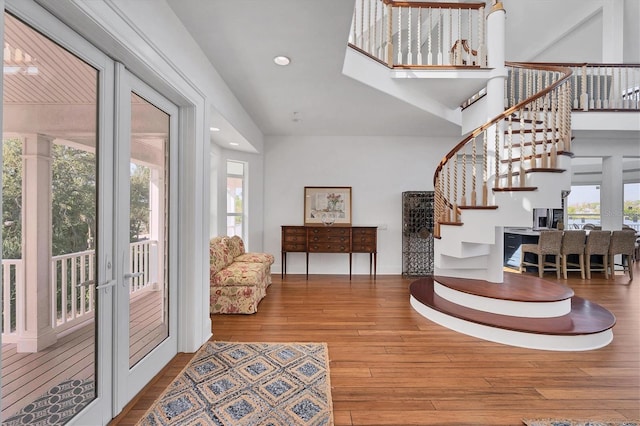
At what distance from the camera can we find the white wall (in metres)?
5.50

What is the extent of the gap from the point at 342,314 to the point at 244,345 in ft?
4.10

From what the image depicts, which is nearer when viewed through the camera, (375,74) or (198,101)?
(198,101)

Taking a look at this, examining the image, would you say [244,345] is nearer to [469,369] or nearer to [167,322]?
[167,322]

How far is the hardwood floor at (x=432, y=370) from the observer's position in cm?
178

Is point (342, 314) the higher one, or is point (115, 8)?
point (115, 8)

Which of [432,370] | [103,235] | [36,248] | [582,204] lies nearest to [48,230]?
[36,248]

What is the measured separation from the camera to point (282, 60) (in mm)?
2723

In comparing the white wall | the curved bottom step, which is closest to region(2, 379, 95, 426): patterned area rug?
the curved bottom step

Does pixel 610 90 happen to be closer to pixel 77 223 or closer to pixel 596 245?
pixel 596 245

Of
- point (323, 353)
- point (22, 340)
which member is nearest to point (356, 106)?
point (323, 353)

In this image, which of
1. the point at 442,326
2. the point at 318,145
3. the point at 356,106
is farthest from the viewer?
the point at 318,145

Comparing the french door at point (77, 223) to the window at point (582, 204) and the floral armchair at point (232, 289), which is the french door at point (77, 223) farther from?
the window at point (582, 204)

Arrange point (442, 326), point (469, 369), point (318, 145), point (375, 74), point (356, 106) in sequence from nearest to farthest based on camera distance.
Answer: point (469, 369) → point (442, 326) → point (375, 74) → point (356, 106) → point (318, 145)

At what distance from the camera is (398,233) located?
5531 mm
